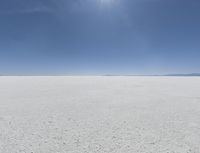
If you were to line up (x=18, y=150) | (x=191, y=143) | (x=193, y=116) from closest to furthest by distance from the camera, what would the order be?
(x=18, y=150) < (x=191, y=143) < (x=193, y=116)

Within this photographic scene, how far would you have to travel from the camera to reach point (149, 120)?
175 inches

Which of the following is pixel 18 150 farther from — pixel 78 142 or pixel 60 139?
pixel 78 142

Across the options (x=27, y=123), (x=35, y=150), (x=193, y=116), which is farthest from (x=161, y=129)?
(x=27, y=123)

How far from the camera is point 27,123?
4180 mm

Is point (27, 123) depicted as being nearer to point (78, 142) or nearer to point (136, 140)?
point (78, 142)

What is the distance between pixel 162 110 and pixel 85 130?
3.15 meters

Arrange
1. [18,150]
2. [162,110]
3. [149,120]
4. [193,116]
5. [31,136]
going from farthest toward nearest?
[162,110] < [193,116] < [149,120] < [31,136] < [18,150]

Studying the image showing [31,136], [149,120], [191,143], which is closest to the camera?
[191,143]

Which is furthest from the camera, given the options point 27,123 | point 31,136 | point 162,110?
point 162,110

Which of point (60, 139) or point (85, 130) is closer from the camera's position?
point (60, 139)

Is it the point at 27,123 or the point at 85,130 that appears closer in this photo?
the point at 85,130

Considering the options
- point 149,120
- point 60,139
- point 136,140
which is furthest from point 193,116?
point 60,139

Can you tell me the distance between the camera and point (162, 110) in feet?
18.1

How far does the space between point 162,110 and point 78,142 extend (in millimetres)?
3597
